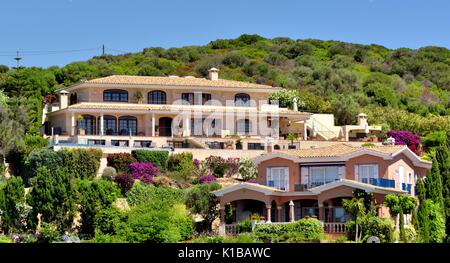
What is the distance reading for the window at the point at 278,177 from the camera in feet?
190

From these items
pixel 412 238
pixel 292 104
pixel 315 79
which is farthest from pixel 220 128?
pixel 315 79

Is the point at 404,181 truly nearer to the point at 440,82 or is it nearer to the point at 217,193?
the point at 217,193

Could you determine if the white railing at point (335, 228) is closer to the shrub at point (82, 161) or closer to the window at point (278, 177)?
the window at point (278, 177)

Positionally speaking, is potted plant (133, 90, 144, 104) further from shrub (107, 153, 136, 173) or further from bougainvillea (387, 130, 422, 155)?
bougainvillea (387, 130, 422, 155)

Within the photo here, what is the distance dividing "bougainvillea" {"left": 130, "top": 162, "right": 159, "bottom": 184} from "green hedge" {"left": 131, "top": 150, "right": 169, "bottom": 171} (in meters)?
0.83

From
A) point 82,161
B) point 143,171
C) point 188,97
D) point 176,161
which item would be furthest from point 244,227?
point 188,97

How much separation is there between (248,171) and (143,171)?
22.3ft

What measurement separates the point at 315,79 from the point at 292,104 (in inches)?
→ 1266

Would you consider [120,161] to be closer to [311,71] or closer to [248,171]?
[248,171]

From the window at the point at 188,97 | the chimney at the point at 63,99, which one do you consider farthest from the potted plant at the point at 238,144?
the chimney at the point at 63,99

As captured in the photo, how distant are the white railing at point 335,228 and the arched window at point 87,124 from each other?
2550cm

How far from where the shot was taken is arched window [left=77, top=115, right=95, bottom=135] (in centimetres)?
A: 7294

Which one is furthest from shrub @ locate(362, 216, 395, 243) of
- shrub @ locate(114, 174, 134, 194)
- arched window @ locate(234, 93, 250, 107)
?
arched window @ locate(234, 93, 250, 107)

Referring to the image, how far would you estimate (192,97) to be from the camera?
77188mm
